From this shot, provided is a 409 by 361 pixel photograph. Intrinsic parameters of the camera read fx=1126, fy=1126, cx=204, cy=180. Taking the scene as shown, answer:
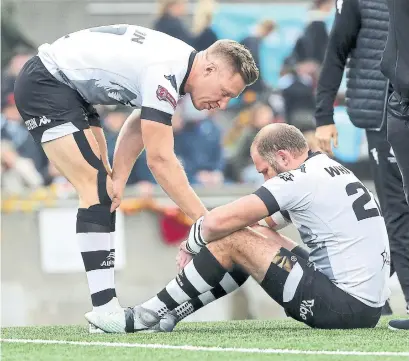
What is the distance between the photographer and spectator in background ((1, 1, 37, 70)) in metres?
11.2


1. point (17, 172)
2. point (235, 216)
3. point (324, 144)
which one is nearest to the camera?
point (235, 216)

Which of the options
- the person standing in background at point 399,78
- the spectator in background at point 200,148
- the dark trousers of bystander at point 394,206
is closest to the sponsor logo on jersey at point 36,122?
the person standing in background at point 399,78

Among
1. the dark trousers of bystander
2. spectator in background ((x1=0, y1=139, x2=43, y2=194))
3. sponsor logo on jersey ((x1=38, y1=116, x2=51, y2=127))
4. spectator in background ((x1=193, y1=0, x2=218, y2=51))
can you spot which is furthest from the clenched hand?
spectator in background ((x1=193, y1=0, x2=218, y2=51))

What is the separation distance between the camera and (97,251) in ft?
18.8

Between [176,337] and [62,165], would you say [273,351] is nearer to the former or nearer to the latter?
[176,337]

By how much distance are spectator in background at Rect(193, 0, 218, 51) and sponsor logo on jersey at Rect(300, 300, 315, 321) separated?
237 inches

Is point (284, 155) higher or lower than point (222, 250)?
higher

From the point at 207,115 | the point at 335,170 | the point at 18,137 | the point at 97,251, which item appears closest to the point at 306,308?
the point at 335,170

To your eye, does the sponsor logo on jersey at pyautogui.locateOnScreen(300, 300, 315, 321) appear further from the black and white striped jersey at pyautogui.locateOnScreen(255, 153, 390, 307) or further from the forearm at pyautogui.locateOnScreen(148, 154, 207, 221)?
the forearm at pyautogui.locateOnScreen(148, 154, 207, 221)

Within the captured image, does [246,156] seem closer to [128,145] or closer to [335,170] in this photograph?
[128,145]

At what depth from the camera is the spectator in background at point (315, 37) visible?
11344 millimetres

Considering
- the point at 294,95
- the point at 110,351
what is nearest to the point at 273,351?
the point at 110,351

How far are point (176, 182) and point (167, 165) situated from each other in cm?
11

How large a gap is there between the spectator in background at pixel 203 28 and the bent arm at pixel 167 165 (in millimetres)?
5653
